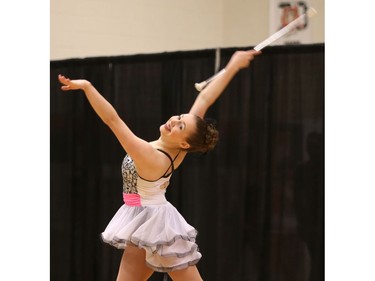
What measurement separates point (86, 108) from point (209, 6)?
1700 millimetres

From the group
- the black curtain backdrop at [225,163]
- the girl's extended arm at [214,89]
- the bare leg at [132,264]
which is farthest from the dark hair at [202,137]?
the black curtain backdrop at [225,163]

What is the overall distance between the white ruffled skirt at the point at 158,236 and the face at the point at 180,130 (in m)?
0.31

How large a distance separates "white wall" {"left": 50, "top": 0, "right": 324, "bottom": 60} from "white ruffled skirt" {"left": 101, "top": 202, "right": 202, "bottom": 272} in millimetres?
2290

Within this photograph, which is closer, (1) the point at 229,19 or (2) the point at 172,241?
(2) the point at 172,241

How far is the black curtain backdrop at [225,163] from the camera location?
13.4 ft

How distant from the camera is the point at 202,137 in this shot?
3012mm

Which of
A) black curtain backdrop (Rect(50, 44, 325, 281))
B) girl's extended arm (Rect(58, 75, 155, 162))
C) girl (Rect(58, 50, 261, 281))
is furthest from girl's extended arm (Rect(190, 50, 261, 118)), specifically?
black curtain backdrop (Rect(50, 44, 325, 281))

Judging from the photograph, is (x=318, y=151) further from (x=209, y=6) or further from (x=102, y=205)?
(x=209, y=6)

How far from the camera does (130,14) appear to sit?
5.32 meters

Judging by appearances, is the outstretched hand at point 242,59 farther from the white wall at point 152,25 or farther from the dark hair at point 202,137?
the white wall at point 152,25

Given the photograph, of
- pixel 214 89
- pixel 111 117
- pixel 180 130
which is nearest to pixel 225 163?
pixel 214 89

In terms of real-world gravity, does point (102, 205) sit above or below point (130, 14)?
below

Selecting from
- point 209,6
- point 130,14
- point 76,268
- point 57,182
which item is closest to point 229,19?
point 209,6

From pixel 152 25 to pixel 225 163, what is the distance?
167cm
